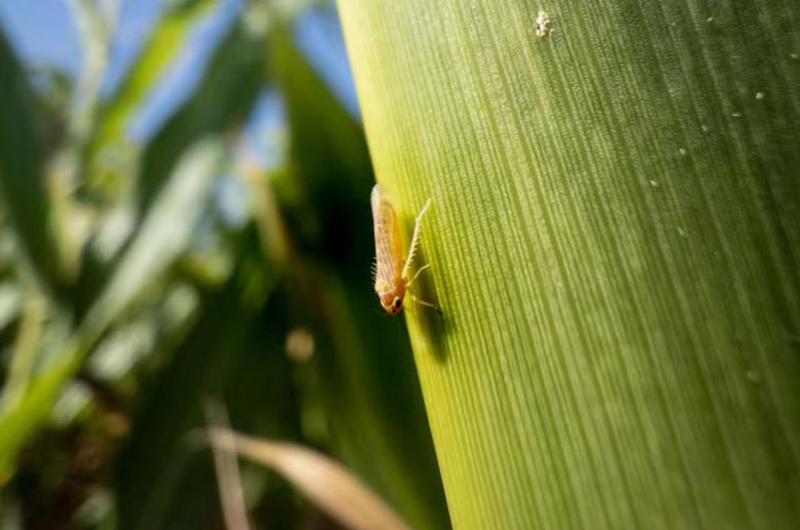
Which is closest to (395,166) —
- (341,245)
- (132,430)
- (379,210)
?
(379,210)

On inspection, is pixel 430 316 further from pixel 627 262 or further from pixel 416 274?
pixel 627 262

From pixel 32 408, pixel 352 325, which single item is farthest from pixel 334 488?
pixel 32 408

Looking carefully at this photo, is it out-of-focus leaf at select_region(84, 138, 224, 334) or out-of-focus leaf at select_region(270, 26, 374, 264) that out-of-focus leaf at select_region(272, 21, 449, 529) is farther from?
out-of-focus leaf at select_region(84, 138, 224, 334)

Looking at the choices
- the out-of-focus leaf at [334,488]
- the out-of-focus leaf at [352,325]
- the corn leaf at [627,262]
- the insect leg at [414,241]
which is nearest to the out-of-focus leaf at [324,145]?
the out-of-focus leaf at [352,325]

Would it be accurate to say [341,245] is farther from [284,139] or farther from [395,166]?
[395,166]

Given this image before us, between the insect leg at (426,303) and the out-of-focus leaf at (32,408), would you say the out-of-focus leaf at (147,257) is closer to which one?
the out-of-focus leaf at (32,408)
